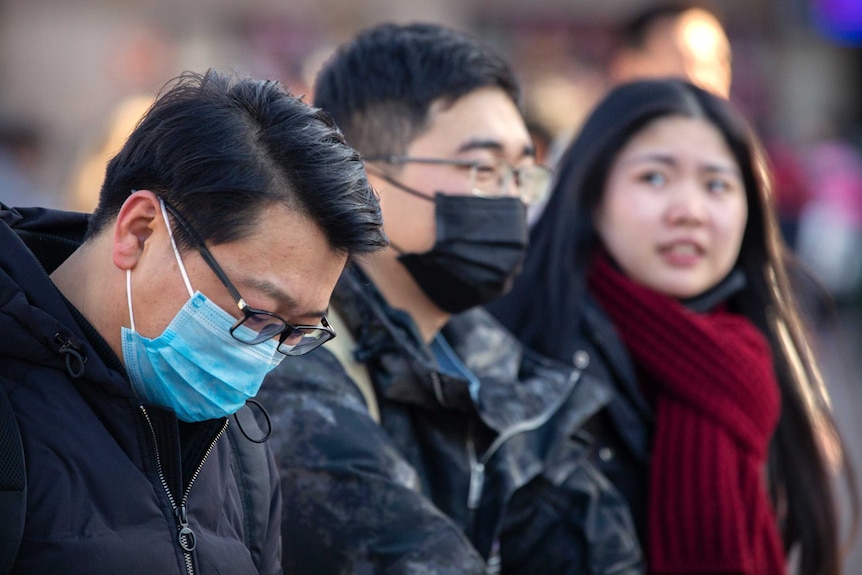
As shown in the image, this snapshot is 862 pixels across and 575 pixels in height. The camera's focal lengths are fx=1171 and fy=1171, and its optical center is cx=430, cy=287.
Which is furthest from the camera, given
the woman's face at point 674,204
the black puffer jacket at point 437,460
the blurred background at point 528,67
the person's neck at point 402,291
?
the blurred background at point 528,67

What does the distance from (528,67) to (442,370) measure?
1375 centimetres

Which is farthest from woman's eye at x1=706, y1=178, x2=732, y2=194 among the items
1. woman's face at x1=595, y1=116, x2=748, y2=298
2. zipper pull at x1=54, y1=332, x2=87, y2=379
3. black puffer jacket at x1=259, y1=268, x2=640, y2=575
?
zipper pull at x1=54, y1=332, x2=87, y2=379

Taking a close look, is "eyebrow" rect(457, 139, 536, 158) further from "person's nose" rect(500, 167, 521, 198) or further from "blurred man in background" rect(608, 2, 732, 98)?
"blurred man in background" rect(608, 2, 732, 98)

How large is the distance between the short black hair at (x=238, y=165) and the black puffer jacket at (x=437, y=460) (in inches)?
25.9

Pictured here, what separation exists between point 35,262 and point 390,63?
4.81 feet

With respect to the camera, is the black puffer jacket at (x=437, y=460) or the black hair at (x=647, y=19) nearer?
the black puffer jacket at (x=437, y=460)

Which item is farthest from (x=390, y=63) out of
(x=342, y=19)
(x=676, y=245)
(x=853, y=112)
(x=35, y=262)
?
(x=853, y=112)

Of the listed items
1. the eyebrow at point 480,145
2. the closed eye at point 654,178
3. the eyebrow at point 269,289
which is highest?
the eyebrow at point 480,145

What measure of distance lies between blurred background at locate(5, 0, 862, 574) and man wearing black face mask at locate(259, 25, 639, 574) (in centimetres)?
298

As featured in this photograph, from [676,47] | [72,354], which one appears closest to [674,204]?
[676,47]

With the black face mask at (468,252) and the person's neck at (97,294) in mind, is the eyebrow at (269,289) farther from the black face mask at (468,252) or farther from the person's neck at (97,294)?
the black face mask at (468,252)

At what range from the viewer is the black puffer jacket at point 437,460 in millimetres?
2428

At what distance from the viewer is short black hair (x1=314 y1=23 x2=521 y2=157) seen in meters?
3.00

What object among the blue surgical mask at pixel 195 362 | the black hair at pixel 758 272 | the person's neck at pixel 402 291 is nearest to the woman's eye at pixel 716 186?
the black hair at pixel 758 272
